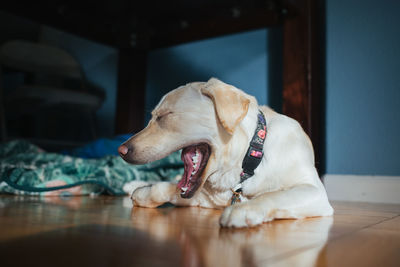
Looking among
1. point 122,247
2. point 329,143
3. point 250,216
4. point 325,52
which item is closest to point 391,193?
point 329,143

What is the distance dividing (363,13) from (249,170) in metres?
1.51

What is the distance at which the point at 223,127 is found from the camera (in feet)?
3.16

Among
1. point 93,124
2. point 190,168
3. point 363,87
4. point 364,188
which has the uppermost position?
point 363,87

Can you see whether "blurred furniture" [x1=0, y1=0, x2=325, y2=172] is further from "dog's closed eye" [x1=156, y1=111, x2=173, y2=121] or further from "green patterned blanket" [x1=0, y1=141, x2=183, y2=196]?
"dog's closed eye" [x1=156, y1=111, x2=173, y2=121]

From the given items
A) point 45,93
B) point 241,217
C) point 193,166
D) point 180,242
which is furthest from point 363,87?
point 45,93

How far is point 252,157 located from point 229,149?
72 millimetres

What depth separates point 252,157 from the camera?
3.29ft

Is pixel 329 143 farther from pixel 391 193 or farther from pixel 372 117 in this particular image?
pixel 391 193

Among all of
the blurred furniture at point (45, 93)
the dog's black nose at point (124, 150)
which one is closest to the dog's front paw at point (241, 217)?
the dog's black nose at point (124, 150)

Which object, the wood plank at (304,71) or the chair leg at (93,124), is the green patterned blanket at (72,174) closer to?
the wood plank at (304,71)

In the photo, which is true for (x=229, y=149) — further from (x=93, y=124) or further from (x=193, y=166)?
(x=93, y=124)

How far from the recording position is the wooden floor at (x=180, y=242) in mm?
488

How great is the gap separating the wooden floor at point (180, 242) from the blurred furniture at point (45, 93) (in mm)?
2506

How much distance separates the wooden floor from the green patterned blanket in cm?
57
